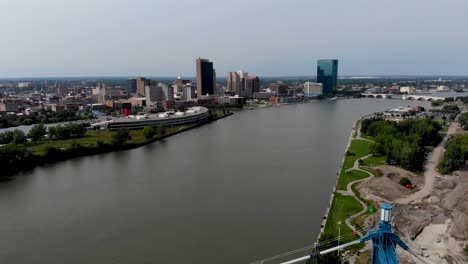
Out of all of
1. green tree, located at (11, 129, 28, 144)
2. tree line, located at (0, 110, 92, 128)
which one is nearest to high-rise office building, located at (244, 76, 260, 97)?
tree line, located at (0, 110, 92, 128)

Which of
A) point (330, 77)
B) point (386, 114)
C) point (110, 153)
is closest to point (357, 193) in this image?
point (110, 153)

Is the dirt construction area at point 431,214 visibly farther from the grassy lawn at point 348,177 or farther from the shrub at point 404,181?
the grassy lawn at point 348,177

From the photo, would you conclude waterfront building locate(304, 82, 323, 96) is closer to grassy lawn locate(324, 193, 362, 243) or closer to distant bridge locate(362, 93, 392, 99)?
distant bridge locate(362, 93, 392, 99)

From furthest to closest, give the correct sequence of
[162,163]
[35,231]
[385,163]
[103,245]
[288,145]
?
[288,145], [162,163], [385,163], [35,231], [103,245]

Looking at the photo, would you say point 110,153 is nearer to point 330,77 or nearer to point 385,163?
point 385,163

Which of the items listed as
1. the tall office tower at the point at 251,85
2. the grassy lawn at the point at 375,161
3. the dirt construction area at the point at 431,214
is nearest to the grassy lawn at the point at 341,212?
the dirt construction area at the point at 431,214

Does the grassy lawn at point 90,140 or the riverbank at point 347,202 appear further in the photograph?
the grassy lawn at point 90,140

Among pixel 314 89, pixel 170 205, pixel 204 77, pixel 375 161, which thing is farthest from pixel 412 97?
pixel 170 205
